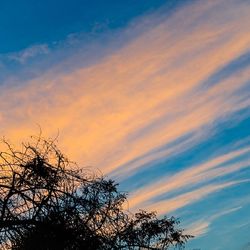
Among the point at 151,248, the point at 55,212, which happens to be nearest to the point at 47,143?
the point at 55,212

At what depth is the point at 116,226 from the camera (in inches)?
302

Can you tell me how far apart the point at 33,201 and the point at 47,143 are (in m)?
0.94

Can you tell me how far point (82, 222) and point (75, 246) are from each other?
1.23ft

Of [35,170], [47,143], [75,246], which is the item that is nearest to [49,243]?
[75,246]

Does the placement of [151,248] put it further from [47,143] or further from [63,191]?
[47,143]

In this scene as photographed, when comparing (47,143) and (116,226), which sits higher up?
(47,143)

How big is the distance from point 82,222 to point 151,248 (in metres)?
1.19

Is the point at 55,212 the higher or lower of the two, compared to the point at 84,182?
lower

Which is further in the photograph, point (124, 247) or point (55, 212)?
point (124, 247)

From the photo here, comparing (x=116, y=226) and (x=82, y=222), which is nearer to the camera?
(x=82, y=222)

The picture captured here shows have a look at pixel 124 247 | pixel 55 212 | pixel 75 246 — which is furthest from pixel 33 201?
pixel 124 247

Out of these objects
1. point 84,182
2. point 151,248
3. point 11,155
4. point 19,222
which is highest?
point 11,155

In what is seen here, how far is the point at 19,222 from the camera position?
6.93m

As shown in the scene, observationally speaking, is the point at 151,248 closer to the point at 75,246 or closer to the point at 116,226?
the point at 116,226
